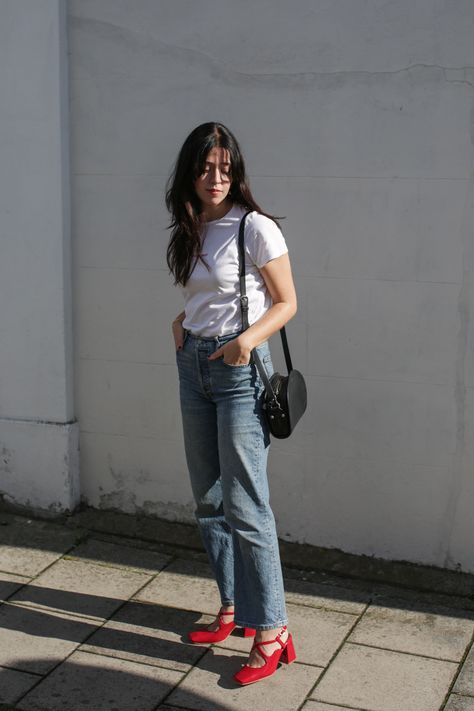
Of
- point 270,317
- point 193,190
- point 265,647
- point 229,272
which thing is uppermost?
point 193,190

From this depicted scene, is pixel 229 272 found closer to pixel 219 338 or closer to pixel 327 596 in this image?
pixel 219 338

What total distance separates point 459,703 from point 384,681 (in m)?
0.28

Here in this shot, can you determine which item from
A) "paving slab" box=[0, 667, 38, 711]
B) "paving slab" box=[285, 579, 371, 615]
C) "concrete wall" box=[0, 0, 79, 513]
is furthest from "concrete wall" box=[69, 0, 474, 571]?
"paving slab" box=[0, 667, 38, 711]

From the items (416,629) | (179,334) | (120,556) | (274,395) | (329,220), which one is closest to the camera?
(274,395)

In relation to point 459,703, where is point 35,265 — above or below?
above

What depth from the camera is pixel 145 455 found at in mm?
5031

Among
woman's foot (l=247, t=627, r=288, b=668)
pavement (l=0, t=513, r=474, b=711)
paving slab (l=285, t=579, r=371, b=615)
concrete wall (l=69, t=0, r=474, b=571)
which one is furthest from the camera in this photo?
paving slab (l=285, t=579, r=371, b=615)

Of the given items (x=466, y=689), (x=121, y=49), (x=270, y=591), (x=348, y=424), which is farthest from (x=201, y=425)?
(x=121, y=49)

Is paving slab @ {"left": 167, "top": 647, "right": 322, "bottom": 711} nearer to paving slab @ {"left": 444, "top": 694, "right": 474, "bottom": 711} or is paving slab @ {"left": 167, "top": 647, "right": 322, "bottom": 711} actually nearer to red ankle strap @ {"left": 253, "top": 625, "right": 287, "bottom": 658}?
red ankle strap @ {"left": 253, "top": 625, "right": 287, "bottom": 658}

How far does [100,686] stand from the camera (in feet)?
12.3

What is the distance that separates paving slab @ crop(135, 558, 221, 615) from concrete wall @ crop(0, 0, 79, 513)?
80cm

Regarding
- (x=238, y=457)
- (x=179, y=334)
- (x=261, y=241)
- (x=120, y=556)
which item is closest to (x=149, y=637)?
(x=120, y=556)

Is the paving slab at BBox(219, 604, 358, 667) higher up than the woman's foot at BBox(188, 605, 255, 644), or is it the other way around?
the woman's foot at BBox(188, 605, 255, 644)

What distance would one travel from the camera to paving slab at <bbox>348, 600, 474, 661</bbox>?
3.99m
